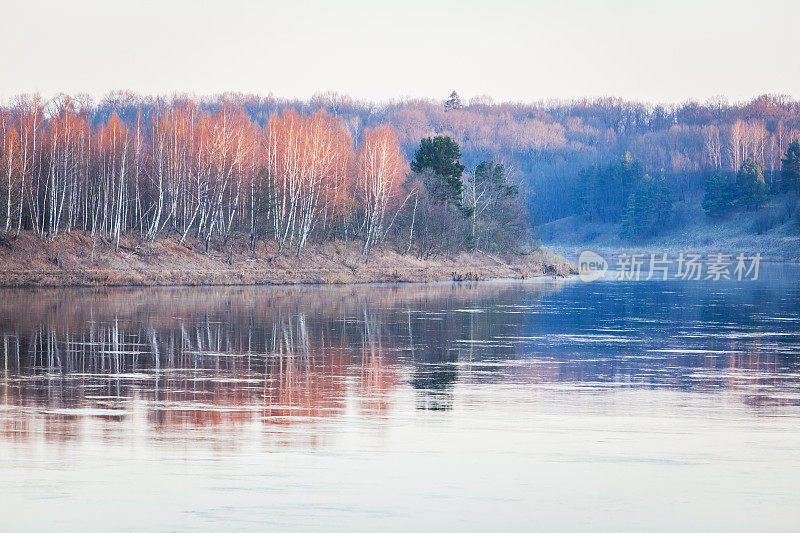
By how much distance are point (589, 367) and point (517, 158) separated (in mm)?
163281

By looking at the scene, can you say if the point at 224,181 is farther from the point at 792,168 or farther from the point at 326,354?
the point at 792,168

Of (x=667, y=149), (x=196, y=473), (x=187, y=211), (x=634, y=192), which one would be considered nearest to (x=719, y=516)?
(x=196, y=473)

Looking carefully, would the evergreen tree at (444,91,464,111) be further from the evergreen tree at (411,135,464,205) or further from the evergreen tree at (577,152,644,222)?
the evergreen tree at (411,135,464,205)

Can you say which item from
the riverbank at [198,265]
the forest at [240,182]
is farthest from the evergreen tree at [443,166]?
the riverbank at [198,265]

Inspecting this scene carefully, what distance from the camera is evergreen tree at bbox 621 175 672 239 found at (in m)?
127

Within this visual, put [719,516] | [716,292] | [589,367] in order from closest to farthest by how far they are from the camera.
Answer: [719,516] → [589,367] → [716,292]

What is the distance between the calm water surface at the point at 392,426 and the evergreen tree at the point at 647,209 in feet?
335

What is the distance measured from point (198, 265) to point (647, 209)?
8883 cm

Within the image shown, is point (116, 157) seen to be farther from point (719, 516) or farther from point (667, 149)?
point (667, 149)

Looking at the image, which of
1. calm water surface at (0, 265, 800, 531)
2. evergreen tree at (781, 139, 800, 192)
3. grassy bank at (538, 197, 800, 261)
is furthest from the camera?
evergreen tree at (781, 139, 800, 192)

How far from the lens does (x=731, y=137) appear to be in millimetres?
147750

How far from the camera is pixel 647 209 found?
126500 mm

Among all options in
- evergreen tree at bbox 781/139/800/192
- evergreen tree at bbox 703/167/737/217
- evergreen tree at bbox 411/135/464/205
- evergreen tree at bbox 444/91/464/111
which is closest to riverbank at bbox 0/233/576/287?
evergreen tree at bbox 411/135/464/205

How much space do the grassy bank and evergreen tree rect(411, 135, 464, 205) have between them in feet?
146
